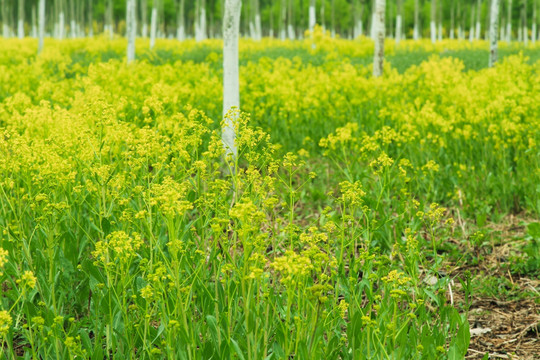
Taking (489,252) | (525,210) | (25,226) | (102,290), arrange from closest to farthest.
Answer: (102,290) → (25,226) → (489,252) → (525,210)

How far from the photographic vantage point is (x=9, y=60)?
18.6 m

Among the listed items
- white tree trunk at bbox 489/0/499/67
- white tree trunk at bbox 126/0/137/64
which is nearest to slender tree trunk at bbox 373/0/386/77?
white tree trunk at bbox 489/0/499/67

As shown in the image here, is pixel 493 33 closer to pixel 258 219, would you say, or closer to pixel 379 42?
pixel 379 42

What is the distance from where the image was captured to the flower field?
254 cm

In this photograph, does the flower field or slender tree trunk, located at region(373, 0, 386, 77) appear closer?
the flower field

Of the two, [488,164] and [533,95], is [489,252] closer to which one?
[488,164]

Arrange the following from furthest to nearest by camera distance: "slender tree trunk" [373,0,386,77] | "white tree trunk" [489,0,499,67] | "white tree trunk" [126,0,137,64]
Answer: "white tree trunk" [126,0,137,64] → "white tree trunk" [489,0,499,67] → "slender tree trunk" [373,0,386,77]

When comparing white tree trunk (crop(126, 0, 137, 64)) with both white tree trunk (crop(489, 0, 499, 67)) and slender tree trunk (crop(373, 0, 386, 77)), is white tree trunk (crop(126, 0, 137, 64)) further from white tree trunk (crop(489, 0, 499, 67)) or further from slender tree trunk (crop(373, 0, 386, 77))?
white tree trunk (crop(489, 0, 499, 67))

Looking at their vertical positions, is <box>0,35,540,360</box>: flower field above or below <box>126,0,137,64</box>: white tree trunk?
below

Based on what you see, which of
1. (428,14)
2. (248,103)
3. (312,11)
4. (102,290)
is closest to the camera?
(102,290)

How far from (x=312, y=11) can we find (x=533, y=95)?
64.1ft

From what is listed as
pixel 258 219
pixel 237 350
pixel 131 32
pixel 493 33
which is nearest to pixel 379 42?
pixel 493 33

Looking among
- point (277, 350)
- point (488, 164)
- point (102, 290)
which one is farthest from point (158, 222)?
point (488, 164)

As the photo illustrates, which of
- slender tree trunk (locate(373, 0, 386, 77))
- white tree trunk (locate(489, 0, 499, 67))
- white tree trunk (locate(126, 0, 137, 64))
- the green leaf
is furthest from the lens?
white tree trunk (locate(126, 0, 137, 64))
